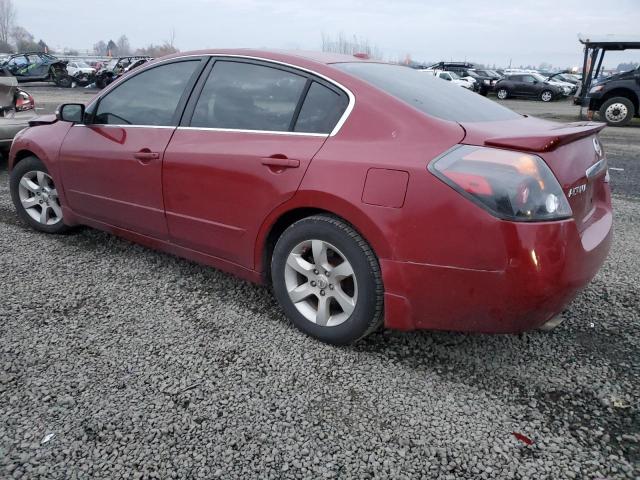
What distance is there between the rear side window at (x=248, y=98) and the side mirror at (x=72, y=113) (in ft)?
3.80

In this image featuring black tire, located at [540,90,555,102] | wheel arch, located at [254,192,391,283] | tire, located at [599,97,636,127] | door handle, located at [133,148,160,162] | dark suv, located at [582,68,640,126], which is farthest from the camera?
A: black tire, located at [540,90,555,102]

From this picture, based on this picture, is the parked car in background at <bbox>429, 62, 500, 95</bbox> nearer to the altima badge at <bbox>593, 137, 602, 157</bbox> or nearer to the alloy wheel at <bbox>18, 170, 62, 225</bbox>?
the alloy wheel at <bbox>18, 170, 62, 225</bbox>

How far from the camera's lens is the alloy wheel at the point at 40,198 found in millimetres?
4230

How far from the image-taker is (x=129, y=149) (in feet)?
11.1

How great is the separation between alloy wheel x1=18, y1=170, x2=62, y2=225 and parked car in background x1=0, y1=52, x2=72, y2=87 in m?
26.1

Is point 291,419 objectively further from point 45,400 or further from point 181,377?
point 45,400

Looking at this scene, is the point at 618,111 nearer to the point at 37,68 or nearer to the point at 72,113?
the point at 72,113

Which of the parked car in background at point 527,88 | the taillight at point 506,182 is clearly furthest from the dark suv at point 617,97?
the taillight at point 506,182

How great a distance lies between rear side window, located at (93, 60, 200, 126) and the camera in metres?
3.30

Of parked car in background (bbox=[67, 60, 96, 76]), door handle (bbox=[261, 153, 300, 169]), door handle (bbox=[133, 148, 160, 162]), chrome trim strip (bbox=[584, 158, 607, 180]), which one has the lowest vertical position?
parked car in background (bbox=[67, 60, 96, 76])

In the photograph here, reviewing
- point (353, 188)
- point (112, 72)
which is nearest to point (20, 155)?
point (353, 188)

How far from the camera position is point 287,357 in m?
2.64

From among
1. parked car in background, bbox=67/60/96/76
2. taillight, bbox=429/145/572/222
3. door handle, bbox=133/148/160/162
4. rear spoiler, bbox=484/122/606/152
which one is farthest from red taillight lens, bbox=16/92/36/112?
parked car in background, bbox=67/60/96/76

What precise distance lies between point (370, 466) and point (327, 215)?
118 cm
